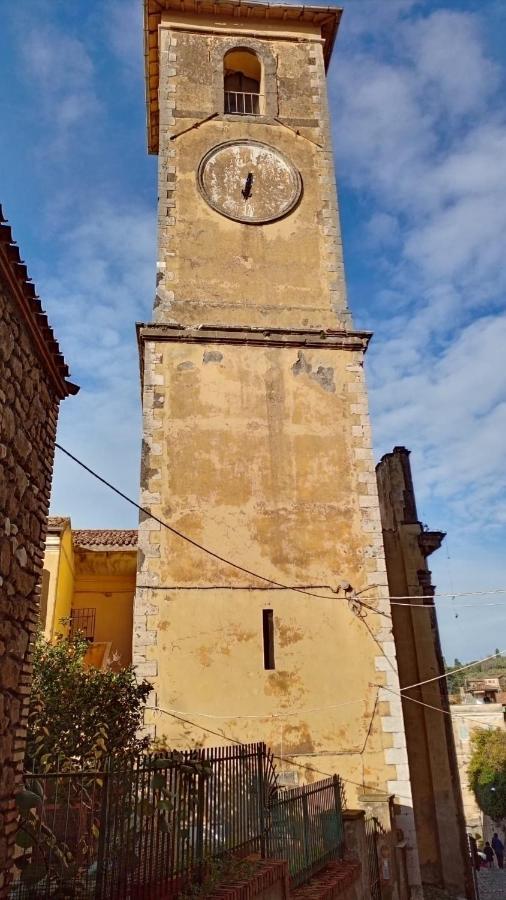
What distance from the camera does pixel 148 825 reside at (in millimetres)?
5176

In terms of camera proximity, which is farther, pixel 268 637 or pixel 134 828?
pixel 268 637

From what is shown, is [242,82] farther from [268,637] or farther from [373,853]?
[373,853]

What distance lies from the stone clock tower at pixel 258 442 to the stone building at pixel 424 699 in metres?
1.75

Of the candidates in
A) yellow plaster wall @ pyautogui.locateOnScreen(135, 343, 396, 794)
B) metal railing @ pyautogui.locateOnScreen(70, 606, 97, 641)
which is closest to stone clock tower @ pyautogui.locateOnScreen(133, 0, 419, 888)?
yellow plaster wall @ pyautogui.locateOnScreen(135, 343, 396, 794)

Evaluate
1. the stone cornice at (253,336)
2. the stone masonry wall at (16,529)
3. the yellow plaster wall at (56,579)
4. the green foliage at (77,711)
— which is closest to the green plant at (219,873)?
the stone masonry wall at (16,529)

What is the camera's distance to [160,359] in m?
12.7

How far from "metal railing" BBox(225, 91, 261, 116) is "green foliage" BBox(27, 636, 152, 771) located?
13167 millimetres

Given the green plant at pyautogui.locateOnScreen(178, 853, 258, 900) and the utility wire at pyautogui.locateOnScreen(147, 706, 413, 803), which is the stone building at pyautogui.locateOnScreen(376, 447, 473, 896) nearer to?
the utility wire at pyautogui.locateOnScreen(147, 706, 413, 803)

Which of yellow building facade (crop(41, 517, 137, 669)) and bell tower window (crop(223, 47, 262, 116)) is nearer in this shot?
yellow building facade (crop(41, 517, 137, 669))

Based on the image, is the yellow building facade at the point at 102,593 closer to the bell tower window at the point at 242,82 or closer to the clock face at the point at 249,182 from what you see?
the clock face at the point at 249,182

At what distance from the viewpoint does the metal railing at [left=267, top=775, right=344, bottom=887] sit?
7289 millimetres

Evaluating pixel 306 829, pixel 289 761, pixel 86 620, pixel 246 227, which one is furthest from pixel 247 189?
pixel 306 829

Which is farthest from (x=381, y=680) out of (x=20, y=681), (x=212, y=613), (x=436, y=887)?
(x=20, y=681)

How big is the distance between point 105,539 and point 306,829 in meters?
9.22
